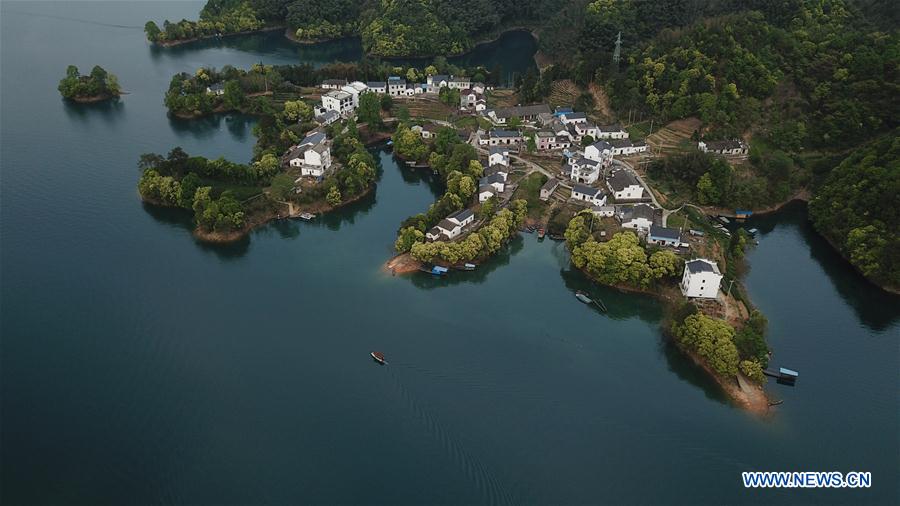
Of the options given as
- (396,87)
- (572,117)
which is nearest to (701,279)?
(572,117)

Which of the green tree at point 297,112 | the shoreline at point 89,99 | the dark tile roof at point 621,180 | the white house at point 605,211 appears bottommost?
the white house at point 605,211

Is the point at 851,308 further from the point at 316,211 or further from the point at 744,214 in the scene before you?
the point at 316,211

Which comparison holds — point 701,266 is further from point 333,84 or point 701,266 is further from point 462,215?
point 333,84

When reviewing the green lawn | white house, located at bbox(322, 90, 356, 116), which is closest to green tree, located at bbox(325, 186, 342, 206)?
the green lawn

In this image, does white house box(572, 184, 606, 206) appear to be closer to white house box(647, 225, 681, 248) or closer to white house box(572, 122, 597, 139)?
white house box(647, 225, 681, 248)

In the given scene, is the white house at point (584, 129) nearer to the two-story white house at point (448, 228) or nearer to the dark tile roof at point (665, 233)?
the dark tile roof at point (665, 233)

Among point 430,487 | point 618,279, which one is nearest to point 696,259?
point 618,279

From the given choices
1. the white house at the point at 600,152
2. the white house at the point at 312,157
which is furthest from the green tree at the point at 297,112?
the white house at the point at 600,152
